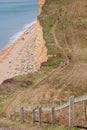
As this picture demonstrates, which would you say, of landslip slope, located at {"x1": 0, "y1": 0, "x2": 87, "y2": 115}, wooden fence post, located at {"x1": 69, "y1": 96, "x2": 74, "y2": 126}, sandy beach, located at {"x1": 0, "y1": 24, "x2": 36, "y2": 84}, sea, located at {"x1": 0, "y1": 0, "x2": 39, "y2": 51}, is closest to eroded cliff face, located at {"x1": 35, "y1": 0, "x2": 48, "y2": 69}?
landslip slope, located at {"x1": 0, "y1": 0, "x2": 87, "y2": 115}

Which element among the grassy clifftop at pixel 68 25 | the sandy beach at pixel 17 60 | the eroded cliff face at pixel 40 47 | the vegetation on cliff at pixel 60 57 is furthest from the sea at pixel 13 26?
the eroded cliff face at pixel 40 47

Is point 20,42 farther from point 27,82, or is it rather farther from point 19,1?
point 19,1

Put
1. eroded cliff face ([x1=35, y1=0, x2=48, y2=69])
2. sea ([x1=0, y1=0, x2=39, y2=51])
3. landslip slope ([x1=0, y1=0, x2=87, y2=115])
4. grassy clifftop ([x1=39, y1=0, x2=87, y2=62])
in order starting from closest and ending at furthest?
landslip slope ([x1=0, y1=0, x2=87, y2=115]) → grassy clifftop ([x1=39, y1=0, x2=87, y2=62]) → eroded cliff face ([x1=35, y1=0, x2=48, y2=69]) → sea ([x1=0, y1=0, x2=39, y2=51])

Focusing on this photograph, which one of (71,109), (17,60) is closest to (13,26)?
(17,60)

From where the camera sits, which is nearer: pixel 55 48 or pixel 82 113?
pixel 82 113

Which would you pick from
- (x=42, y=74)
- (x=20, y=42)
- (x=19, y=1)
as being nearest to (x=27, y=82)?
(x=42, y=74)

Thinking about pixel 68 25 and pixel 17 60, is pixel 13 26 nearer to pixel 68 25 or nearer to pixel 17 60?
pixel 17 60

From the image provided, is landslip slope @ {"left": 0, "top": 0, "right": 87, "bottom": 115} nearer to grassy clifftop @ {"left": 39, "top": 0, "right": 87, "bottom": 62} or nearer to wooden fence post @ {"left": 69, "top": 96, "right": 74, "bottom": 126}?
grassy clifftop @ {"left": 39, "top": 0, "right": 87, "bottom": 62}

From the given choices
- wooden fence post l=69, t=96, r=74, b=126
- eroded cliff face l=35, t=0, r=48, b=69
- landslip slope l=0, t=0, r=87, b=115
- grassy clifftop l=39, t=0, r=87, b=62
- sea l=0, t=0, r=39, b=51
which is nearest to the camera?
wooden fence post l=69, t=96, r=74, b=126
